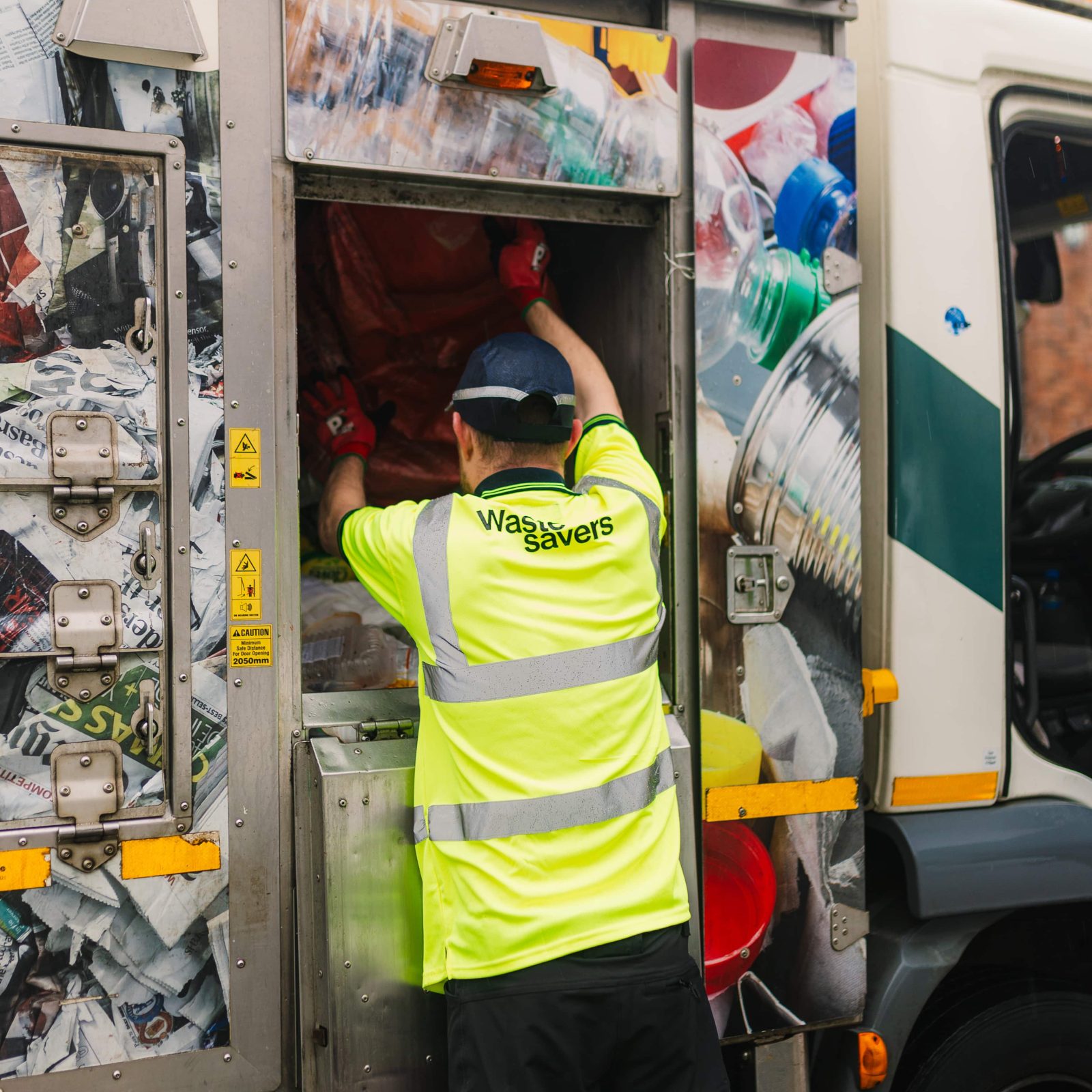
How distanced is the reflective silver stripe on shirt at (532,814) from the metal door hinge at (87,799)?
0.54 meters

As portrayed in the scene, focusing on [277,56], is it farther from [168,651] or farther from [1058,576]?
[1058,576]

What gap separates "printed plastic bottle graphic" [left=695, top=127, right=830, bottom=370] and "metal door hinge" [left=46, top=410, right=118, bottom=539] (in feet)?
3.75

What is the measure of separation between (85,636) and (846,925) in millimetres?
1624

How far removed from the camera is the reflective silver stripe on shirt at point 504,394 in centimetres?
197

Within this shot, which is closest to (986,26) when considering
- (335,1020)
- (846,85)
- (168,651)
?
(846,85)

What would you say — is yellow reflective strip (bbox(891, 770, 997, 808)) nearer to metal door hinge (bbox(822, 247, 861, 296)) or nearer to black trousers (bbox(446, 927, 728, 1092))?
black trousers (bbox(446, 927, 728, 1092))

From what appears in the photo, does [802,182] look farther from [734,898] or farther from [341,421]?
[734,898]

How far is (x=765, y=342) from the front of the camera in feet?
7.59

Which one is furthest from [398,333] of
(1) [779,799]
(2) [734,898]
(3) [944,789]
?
(3) [944,789]

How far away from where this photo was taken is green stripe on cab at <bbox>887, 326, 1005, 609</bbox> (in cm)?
242

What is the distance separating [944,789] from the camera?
244 cm

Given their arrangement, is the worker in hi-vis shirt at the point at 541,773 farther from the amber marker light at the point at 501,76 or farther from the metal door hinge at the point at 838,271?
A: the metal door hinge at the point at 838,271

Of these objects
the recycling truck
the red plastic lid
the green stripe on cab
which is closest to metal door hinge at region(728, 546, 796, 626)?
the recycling truck

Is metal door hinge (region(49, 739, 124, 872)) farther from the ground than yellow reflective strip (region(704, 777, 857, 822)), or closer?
farther from the ground
